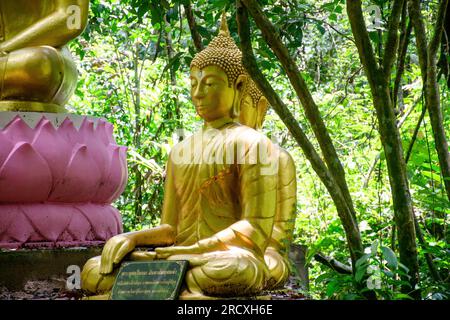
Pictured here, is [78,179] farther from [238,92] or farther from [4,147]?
[238,92]

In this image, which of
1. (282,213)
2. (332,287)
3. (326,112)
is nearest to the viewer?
(332,287)

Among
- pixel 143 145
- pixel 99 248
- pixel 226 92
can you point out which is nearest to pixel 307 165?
pixel 143 145

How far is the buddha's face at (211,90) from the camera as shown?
3750 mm

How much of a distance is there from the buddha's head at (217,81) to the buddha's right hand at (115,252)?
2.46ft

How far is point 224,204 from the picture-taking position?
3.68 m

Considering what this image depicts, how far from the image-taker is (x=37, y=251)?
4395 mm

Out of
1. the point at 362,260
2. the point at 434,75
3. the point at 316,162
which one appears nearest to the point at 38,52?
the point at 316,162

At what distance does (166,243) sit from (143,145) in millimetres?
3723

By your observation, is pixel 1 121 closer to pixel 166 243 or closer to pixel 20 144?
pixel 20 144

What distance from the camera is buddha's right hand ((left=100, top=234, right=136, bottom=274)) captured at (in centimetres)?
345

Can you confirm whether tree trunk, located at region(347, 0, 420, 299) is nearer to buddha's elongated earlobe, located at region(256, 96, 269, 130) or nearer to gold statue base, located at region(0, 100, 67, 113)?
buddha's elongated earlobe, located at region(256, 96, 269, 130)

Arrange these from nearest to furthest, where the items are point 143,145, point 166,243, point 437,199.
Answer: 1. point 437,199
2. point 166,243
3. point 143,145

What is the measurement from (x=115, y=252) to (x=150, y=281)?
25 cm

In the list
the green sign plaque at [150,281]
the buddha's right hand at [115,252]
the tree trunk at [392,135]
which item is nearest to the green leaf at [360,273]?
the tree trunk at [392,135]
